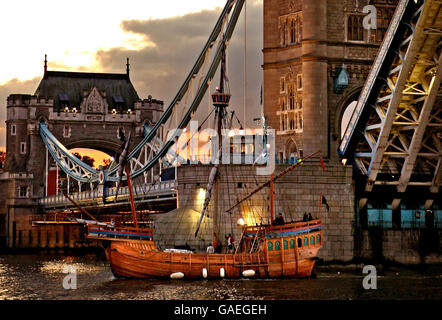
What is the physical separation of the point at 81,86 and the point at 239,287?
65484 millimetres

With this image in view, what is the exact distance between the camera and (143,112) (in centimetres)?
10631

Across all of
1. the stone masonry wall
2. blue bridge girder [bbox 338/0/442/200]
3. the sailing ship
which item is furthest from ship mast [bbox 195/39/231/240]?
blue bridge girder [bbox 338/0/442/200]

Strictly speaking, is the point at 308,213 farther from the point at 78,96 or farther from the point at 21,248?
the point at 78,96

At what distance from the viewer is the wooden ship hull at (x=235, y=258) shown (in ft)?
162

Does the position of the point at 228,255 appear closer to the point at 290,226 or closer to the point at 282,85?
the point at 290,226

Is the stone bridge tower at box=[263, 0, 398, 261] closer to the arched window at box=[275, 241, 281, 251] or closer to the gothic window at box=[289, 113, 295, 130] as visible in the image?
the gothic window at box=[289, 113, 295, 130]

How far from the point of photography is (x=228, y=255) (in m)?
49.6

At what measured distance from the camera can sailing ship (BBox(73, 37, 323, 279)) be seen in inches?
1948

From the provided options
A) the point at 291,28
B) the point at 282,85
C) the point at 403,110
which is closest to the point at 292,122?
the point at 282,85

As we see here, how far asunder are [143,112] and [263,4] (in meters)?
45.9

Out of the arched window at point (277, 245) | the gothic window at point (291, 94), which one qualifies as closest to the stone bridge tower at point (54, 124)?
the gothic window at point (291, 94)

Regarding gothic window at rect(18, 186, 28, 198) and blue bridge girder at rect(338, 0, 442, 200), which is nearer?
blue bridge girder at rect(338, 0, 442, 200)

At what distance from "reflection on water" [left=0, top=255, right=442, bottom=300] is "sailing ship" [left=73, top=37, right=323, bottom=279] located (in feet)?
2.24

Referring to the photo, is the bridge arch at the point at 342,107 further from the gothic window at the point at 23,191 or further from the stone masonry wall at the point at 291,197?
the gothic window at the point at 23,191
